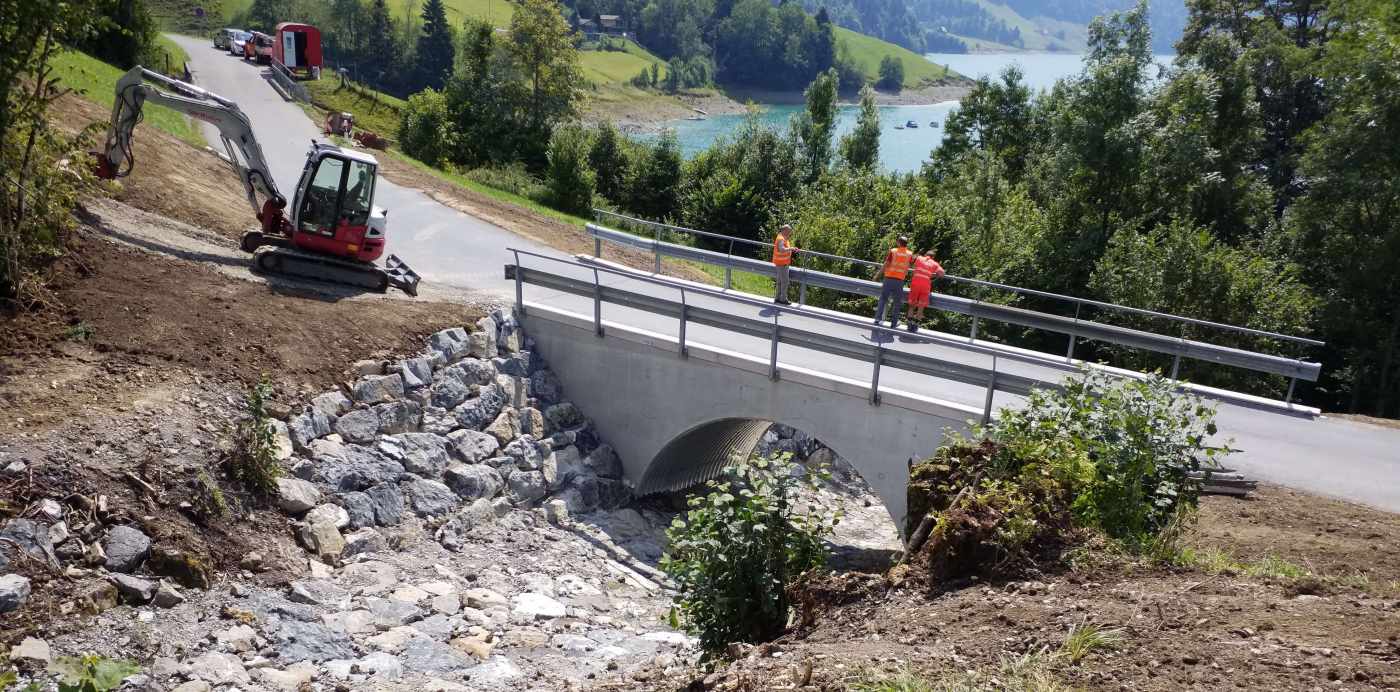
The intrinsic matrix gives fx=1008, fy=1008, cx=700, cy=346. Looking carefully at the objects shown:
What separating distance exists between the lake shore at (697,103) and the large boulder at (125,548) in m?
73.3

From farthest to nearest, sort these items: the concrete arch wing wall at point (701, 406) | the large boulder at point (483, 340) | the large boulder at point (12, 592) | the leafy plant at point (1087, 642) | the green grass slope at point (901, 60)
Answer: the green grass slope at point (901, 60) → the large boulder at point (483, 340) → the concrete arch wing wall at point (701, 406) → the large boulder at point (12, 592) → the leafy plant at point (1087, 642)

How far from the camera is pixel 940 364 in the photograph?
14328 millimetres

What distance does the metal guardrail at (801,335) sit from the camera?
1416 cm

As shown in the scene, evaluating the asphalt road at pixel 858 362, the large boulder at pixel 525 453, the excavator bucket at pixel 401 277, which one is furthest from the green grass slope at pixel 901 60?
the large boulder at pixel 525 453

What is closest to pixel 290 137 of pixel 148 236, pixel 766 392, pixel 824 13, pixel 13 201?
pixel 148 236

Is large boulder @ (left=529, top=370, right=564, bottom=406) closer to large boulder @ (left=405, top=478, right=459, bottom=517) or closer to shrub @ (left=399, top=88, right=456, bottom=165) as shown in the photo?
large boulder @ (left=405, top=478, right=459, bottom=517)

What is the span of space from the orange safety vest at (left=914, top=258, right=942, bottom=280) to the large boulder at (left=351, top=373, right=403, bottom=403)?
917cm

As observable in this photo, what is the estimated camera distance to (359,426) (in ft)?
48.2

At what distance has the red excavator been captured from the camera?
17000 millimetres

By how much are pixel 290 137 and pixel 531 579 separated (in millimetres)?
25600

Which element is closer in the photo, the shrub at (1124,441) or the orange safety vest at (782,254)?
the shrub at (1124,441)

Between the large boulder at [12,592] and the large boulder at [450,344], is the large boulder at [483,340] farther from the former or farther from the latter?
the large boulder at [12,592]

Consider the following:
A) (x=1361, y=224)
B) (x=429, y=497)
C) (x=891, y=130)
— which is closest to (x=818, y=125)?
(x=1361, y=224)

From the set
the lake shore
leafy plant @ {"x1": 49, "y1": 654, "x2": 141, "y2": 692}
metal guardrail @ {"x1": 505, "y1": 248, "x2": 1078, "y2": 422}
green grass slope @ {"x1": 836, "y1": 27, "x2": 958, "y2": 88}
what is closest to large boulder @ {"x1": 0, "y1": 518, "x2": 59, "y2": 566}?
leafy plant @ {"x1": 49, "y1": 654, "x2": 141, "y2": 692}
